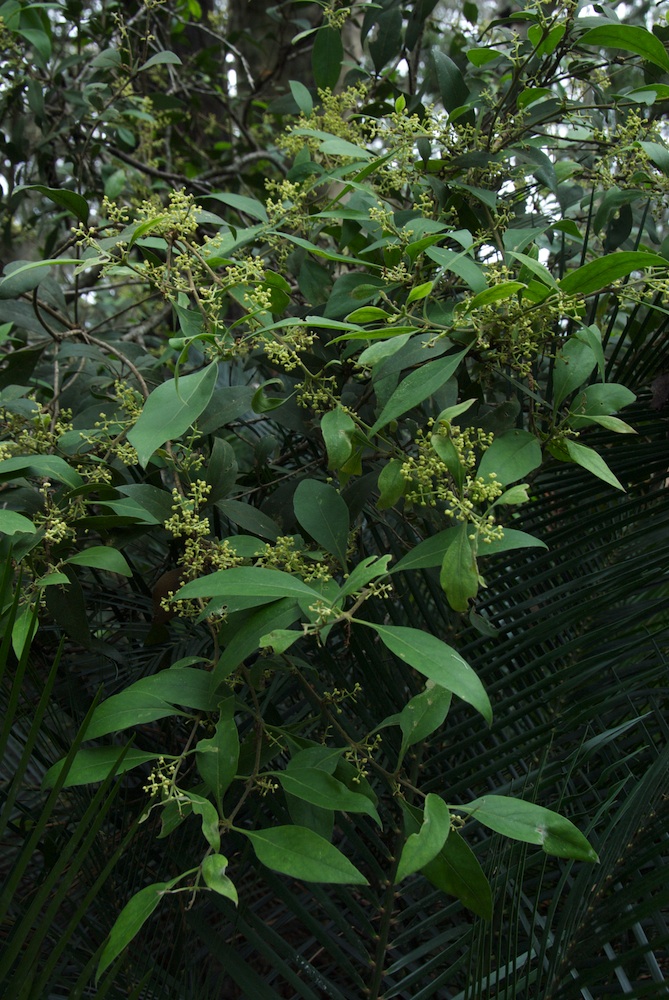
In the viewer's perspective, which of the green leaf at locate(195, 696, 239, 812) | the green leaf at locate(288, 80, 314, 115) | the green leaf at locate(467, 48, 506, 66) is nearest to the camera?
the green leaf at locate(195, 696, 239, 812)

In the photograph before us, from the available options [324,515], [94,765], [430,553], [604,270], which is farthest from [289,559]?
[604,270]

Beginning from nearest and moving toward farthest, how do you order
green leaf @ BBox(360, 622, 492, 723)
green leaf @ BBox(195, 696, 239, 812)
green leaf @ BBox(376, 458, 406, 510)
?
1. green leaf @ BBox(360, 622, 492, 723)
2. green leaf @ BBox(195, 696, 239, 812)
3. green leaf @ BBox(376, 458, 406, 510)

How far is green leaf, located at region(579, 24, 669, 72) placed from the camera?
0.94m

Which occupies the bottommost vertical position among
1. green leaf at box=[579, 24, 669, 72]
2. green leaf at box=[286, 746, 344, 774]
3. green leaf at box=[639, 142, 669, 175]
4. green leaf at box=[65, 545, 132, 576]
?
green leaf at box=[286, 746, 344, 774]

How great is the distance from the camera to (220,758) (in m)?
0.73

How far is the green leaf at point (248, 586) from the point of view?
27.1 inches

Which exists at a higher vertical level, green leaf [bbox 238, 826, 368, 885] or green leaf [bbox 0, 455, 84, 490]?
green leaf [bbox 0, 455, 84, 490]

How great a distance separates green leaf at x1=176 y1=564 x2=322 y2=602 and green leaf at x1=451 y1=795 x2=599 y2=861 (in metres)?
0.23

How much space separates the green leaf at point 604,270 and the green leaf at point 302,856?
1.87 feet

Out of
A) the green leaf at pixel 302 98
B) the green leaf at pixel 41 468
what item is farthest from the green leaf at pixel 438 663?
the green leaf at pixel 302 98

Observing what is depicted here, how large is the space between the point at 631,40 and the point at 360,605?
0.75 m

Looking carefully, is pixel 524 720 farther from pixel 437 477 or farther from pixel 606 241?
pixel 606 241

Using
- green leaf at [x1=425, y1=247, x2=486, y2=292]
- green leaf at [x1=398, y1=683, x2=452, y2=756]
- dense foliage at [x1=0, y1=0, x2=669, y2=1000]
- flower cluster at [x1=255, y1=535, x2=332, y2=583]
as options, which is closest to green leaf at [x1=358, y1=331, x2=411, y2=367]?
dense foliage at [x1=0, y1=0, x2=669, y2=1000]

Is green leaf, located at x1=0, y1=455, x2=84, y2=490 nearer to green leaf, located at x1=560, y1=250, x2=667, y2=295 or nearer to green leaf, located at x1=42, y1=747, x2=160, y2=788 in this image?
green leaf, located at x1=42, y1=747, x2=160, y2=788
